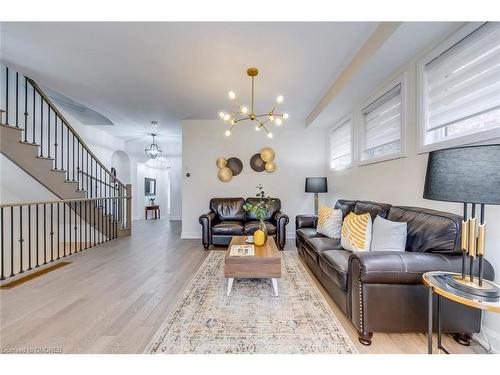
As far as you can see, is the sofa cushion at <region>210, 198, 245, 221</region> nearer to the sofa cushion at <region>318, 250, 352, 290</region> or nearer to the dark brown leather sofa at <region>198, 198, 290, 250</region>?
the dark brown leather sofa at <region>198, 198, 290, 250</region>

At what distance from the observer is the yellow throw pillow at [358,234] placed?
87.8 inches

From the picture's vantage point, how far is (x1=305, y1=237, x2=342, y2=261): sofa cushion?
8.34 feet

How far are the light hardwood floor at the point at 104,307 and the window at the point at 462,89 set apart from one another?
1665 mm

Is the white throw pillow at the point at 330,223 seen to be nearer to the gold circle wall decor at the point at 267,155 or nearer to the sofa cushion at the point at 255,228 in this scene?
the sofa cushion at the point at 255,228

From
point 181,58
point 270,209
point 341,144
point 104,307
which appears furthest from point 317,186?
point 104,307

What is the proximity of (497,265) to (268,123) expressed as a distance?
4.27m

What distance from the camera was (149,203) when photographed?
8.98 m

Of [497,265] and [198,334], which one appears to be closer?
[497,265]

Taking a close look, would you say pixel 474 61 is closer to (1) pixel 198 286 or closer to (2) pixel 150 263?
(1) pixel 198 286

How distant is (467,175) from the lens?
46.1 inches

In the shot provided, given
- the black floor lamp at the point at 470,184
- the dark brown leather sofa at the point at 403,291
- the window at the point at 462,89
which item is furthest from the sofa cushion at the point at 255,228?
the black floor lamp at the point at 470,184

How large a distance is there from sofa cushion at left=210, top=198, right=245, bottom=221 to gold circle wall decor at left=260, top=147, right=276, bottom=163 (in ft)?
3.60
